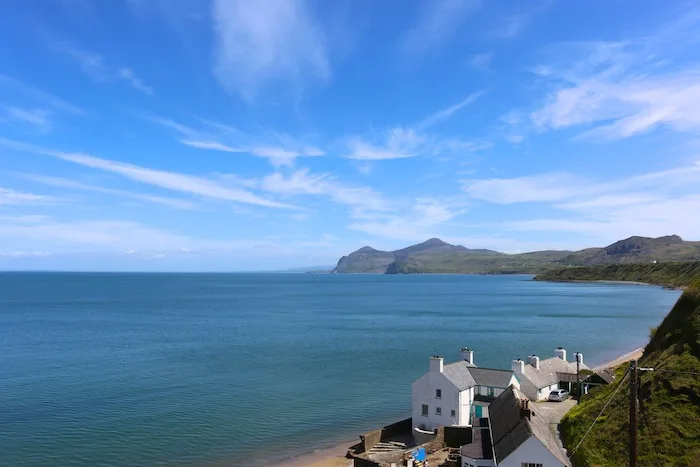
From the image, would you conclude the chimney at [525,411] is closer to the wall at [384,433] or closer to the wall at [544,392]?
the wall at [384,433]

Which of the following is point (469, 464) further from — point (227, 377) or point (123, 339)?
point (123, 339)

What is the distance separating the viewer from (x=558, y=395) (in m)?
48.4

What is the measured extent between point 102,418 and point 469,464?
3802cm

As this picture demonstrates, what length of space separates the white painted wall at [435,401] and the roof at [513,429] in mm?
3511

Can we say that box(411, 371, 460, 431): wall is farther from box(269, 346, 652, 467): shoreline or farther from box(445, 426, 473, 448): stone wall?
box(269, 346, 652, 467): shoreline

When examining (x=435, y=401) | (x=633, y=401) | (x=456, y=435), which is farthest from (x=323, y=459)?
(x=633, y=401)

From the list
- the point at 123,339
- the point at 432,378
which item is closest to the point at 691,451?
the point at 432,378

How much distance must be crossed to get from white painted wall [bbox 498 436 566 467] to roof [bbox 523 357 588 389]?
20049 millimetres

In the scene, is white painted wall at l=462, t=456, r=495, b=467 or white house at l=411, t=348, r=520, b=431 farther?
white house at l=411, t=348, r=520, b=431

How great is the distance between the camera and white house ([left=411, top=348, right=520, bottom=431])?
134 ft

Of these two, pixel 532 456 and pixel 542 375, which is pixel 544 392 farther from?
pixel 532 456

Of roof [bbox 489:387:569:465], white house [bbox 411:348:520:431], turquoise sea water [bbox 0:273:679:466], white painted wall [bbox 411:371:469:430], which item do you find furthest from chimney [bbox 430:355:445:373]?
turquoise sea water [bbox 0:273:679:466]

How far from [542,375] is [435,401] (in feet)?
46.6

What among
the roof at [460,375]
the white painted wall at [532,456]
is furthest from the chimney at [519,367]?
the white painted wall at [532,456]
